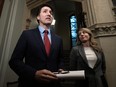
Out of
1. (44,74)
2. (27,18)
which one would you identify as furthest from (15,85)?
(27,18)

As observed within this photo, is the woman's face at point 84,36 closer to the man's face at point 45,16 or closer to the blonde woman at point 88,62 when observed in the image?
the blonde woman at point 88,62

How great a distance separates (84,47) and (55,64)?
3.15 ft

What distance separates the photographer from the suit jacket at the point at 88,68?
5.24 ft

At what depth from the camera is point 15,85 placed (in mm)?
2242

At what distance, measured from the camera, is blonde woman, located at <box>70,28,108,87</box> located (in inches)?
63.5

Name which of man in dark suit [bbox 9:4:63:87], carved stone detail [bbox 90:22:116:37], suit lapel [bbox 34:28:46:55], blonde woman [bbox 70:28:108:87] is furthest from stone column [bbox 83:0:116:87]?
suit lapel [bbox 34:28:46:55]

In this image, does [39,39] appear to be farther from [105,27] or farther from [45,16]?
→ [105,27]

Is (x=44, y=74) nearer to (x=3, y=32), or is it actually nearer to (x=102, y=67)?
(x=102, y=67)

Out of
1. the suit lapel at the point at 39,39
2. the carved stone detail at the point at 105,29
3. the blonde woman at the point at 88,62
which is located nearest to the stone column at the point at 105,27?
the carved stone detail at the point at 105,29

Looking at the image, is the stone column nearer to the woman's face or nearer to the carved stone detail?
the carved stone detail

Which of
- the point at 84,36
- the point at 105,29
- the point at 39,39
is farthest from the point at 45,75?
the point at 105,29

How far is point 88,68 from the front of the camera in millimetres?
1644

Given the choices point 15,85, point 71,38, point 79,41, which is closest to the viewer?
point 79,41

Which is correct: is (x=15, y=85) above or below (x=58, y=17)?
below
